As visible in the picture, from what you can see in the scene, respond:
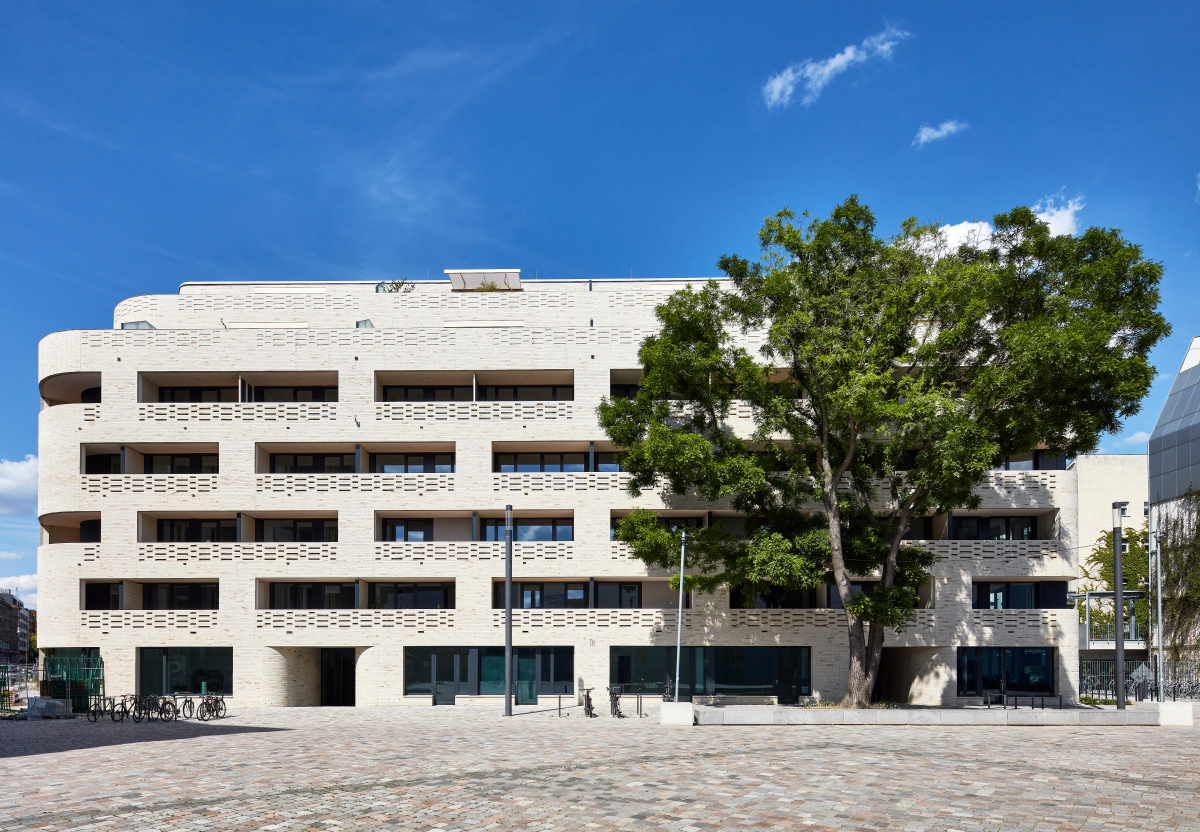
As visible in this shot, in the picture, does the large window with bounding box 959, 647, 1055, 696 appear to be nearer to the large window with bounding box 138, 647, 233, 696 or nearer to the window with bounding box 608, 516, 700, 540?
the window with bounding box 608, 516, 700, 540

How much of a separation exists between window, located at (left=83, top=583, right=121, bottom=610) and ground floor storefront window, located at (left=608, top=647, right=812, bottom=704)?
2186 centimetres

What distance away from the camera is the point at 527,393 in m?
41.7

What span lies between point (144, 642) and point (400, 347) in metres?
16.1

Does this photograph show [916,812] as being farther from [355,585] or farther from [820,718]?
[355,585]

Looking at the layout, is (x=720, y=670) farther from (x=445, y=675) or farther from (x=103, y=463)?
(x=103, y=463)

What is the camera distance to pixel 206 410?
39031 mm

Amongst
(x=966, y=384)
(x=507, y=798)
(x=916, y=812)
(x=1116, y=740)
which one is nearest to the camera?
(x=916, y=812)

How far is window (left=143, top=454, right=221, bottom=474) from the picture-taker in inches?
1620

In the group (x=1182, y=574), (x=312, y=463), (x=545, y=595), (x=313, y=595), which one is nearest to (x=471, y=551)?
(x=545, y=595)

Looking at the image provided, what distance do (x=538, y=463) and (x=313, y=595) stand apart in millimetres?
11413

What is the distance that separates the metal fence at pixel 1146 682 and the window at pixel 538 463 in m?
24.6

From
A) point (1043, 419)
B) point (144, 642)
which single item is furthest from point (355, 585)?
point (1043, 419)

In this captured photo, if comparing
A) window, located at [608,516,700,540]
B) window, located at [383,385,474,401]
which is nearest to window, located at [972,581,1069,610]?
window, located at [608,516,700,540]

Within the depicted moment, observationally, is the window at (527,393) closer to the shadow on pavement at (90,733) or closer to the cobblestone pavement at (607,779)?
the shadow on pavement at (90,733)
